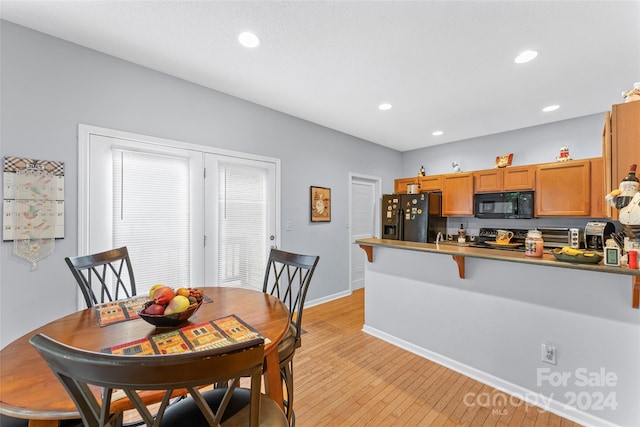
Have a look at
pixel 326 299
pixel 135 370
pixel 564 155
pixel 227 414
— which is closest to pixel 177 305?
pixel 227 414

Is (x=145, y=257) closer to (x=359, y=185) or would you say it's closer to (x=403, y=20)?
(x=403, y=20)

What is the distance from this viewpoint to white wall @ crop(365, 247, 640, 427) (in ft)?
5.31

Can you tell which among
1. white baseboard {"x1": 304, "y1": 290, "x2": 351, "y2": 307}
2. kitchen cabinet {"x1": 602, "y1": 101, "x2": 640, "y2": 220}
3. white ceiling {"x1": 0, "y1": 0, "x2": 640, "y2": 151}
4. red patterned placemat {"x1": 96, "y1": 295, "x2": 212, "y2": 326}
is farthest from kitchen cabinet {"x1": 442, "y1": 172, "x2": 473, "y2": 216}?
red patterned placemat {"x1": 96, "y1": 295, "x2": 212, "y2": 326}

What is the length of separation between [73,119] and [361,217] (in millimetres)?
3927

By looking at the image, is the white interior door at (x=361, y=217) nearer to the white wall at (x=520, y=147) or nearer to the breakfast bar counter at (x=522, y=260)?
the white wall at (x=520, y=147)

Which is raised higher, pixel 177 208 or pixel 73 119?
pixel 73 119

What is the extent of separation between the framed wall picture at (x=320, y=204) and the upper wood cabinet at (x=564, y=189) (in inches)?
115

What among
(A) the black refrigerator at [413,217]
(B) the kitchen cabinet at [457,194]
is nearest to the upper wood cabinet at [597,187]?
(B) the kitchen cabinet at [457,194]

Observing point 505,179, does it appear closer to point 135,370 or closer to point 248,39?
point 248,39

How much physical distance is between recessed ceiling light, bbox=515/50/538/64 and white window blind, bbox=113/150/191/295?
3.18 metres

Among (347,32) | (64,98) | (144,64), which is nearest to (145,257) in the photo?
(64,98)

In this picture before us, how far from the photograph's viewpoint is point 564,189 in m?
3.48

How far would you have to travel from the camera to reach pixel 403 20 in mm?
1838

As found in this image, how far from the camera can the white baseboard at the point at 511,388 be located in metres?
1.69
